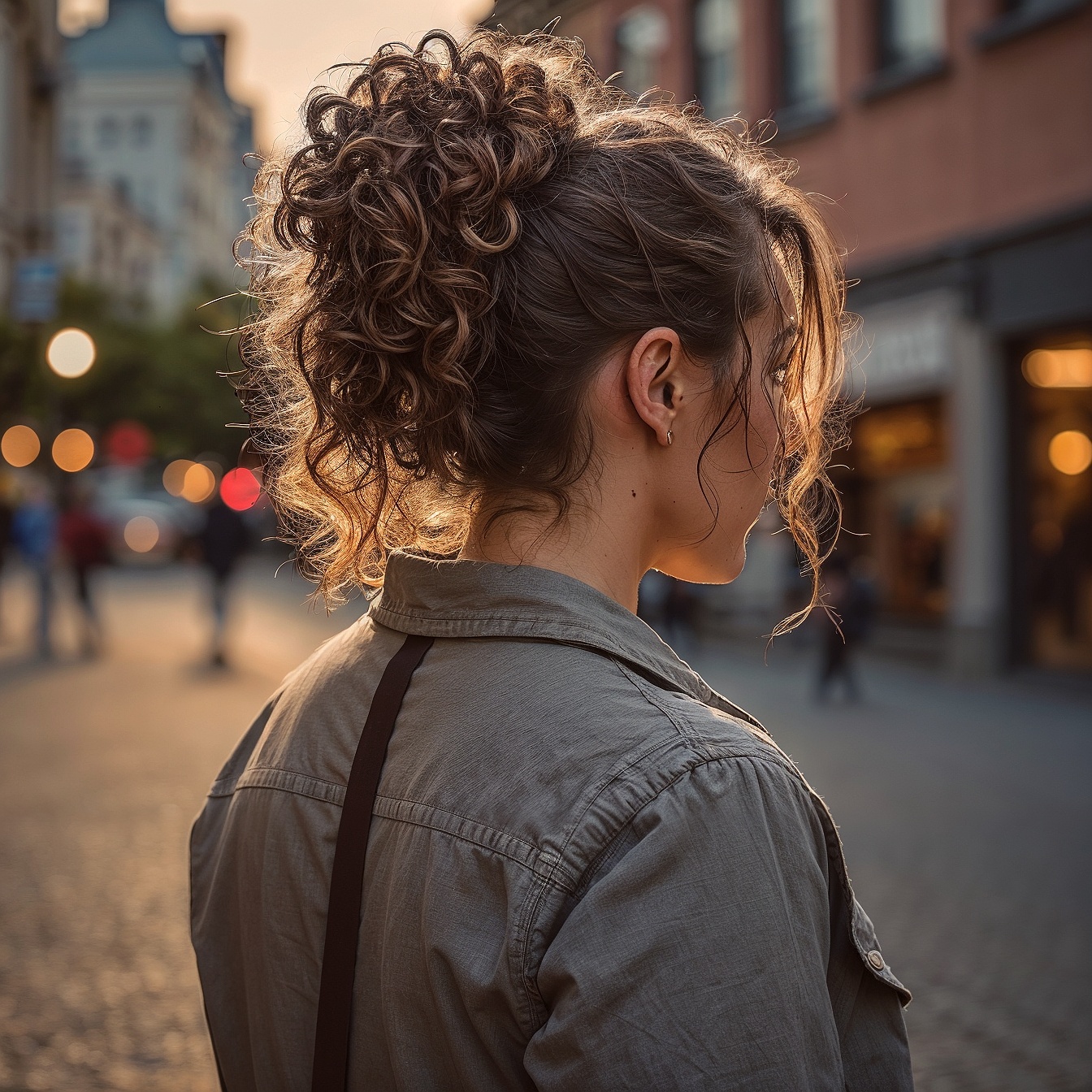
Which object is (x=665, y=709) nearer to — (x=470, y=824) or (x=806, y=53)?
(x=470, y=824)

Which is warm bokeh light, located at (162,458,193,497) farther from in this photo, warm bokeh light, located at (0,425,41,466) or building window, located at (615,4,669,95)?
building window, located at (615,4,669,95)

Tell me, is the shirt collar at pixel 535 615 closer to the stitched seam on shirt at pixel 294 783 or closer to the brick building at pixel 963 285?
the stitched seam on shirt at pixel 294 783

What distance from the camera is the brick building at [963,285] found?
1259 centimetres

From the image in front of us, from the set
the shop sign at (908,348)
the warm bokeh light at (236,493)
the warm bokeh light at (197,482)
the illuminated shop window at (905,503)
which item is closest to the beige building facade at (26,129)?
the warm bokeh light at (236,493)

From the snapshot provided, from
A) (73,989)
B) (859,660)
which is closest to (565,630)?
(73,989)

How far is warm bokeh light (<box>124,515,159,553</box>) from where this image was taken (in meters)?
34.0

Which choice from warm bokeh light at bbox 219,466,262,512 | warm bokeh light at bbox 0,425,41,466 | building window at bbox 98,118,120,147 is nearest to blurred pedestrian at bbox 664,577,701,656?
warm bokeh light at bbox 219,466,262,512

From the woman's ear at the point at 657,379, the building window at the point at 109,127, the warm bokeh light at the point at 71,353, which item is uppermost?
the building window at the point at 109,127

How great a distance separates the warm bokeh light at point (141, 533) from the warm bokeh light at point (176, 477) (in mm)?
26857

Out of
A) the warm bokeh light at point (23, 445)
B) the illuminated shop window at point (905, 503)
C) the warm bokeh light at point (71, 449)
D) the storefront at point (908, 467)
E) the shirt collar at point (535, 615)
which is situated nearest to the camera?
the shirt collar at point (535, 615)

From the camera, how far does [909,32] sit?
14.4 m

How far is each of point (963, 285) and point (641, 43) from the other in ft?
24.6

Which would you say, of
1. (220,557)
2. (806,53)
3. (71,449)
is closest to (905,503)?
(806,53)

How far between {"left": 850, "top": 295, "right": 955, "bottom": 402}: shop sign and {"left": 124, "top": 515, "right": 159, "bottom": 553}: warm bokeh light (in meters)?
22.9
